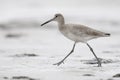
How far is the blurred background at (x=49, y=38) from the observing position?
1094cm

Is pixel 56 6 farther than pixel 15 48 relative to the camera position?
Yes

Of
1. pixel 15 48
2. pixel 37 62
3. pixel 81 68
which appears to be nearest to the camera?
pixel 81 68

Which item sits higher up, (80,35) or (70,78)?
(80,35)

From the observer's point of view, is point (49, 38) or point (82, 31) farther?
point (49, 38)

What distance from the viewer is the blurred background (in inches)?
431

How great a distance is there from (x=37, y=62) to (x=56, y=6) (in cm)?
1231

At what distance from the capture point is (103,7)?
79.5ft

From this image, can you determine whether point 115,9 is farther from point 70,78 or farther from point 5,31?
point 70,78

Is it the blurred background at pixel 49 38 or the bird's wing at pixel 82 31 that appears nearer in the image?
the blurred background at pixel 49 38

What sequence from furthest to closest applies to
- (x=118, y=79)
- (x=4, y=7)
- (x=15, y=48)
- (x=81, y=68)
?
(x=4, y=7)
(x=15, y=48)
(x=81, y=68)
(x=118, y=79)

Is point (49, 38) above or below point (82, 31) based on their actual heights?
above

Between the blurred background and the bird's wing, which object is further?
the bird's wing

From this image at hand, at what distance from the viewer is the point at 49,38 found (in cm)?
1823

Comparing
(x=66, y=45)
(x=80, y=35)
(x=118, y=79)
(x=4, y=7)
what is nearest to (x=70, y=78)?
(x=118, y=79)
